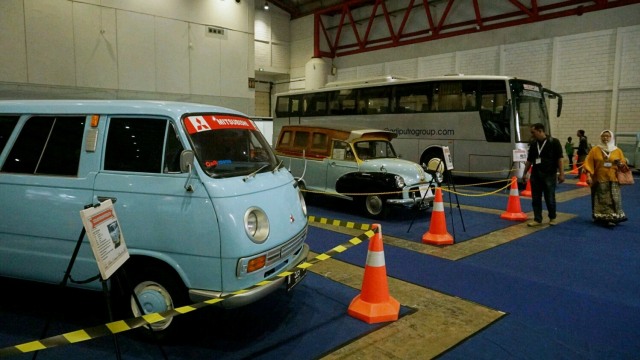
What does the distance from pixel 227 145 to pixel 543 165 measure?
20.3ft

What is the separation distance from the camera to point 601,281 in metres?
5.12

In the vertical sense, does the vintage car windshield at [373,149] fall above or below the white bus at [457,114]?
below

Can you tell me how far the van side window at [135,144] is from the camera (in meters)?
3.55

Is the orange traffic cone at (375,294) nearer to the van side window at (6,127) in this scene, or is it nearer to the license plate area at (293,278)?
the license plate area at (293,278)

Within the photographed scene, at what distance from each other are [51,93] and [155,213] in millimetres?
13744

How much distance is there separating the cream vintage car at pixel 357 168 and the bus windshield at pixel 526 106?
16.3 ft

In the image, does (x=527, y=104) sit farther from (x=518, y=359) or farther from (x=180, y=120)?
(x=180, y=120)

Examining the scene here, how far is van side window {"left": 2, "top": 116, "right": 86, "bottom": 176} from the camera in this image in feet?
12.2

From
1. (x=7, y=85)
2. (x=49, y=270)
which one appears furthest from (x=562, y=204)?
(x=7, y=85)

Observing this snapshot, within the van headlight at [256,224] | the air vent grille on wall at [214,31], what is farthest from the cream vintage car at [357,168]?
the air vent grille on wall at [214,31]

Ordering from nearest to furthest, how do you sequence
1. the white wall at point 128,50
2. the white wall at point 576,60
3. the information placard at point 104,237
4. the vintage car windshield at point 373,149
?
the information placard at point 104,237 → the vintage car windshield at point 373,149 → the white wall at point 128,50 → the white wall at point 576,60

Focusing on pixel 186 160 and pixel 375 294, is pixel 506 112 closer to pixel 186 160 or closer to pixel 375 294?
pixel 375 294

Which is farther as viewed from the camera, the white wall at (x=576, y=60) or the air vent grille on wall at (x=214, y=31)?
the air vent grille on wall at (x=214, y=31)

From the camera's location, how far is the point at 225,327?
3.87m
